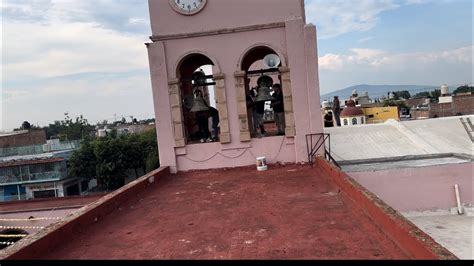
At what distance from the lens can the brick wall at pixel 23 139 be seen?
41.5 m

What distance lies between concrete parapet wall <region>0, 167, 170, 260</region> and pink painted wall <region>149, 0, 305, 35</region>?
13.5 ft

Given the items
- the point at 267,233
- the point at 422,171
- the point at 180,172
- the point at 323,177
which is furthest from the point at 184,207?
the point at 422,171

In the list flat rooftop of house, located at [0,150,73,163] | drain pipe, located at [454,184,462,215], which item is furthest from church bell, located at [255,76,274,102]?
flat rooftop of house, located at [0,150,73,163]

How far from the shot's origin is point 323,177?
736cm

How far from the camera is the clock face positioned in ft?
30.8

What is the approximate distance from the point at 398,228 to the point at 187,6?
7.24 metres

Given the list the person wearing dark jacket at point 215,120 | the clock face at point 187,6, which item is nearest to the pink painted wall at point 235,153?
the person wearing dark jacket at point 215,120

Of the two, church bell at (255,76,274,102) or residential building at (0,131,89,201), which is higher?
church bell at (255,76,274,102)

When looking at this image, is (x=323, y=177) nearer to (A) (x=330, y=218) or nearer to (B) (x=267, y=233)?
(A) (x=330, y=218)

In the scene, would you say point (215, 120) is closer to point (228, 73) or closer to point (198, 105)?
point (198, 105)

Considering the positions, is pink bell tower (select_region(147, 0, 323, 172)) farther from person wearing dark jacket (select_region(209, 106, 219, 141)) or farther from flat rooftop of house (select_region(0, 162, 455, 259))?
flat rooftop of house (select_region(0, 162, 455, 259))

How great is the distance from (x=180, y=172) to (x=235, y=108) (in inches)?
75.1

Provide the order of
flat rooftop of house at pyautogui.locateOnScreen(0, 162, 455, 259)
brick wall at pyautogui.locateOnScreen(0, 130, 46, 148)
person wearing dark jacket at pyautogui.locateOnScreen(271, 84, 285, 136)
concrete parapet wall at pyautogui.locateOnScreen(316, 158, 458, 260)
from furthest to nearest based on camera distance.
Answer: brick wall at pyautogui.locateOnScreen(0, 130, 46, 148)
person wearing dark jacket at pyautogui.locateOnScreen(271, 84, 285, 136)
flat rooftop of house at pyautogui.locateOnScreen(0, 162, 455, 259)
concrete parapet wall at pyautogui.locateOnScreen(316, 158, 458, 260)

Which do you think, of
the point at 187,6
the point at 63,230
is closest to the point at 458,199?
the point at 187,6
